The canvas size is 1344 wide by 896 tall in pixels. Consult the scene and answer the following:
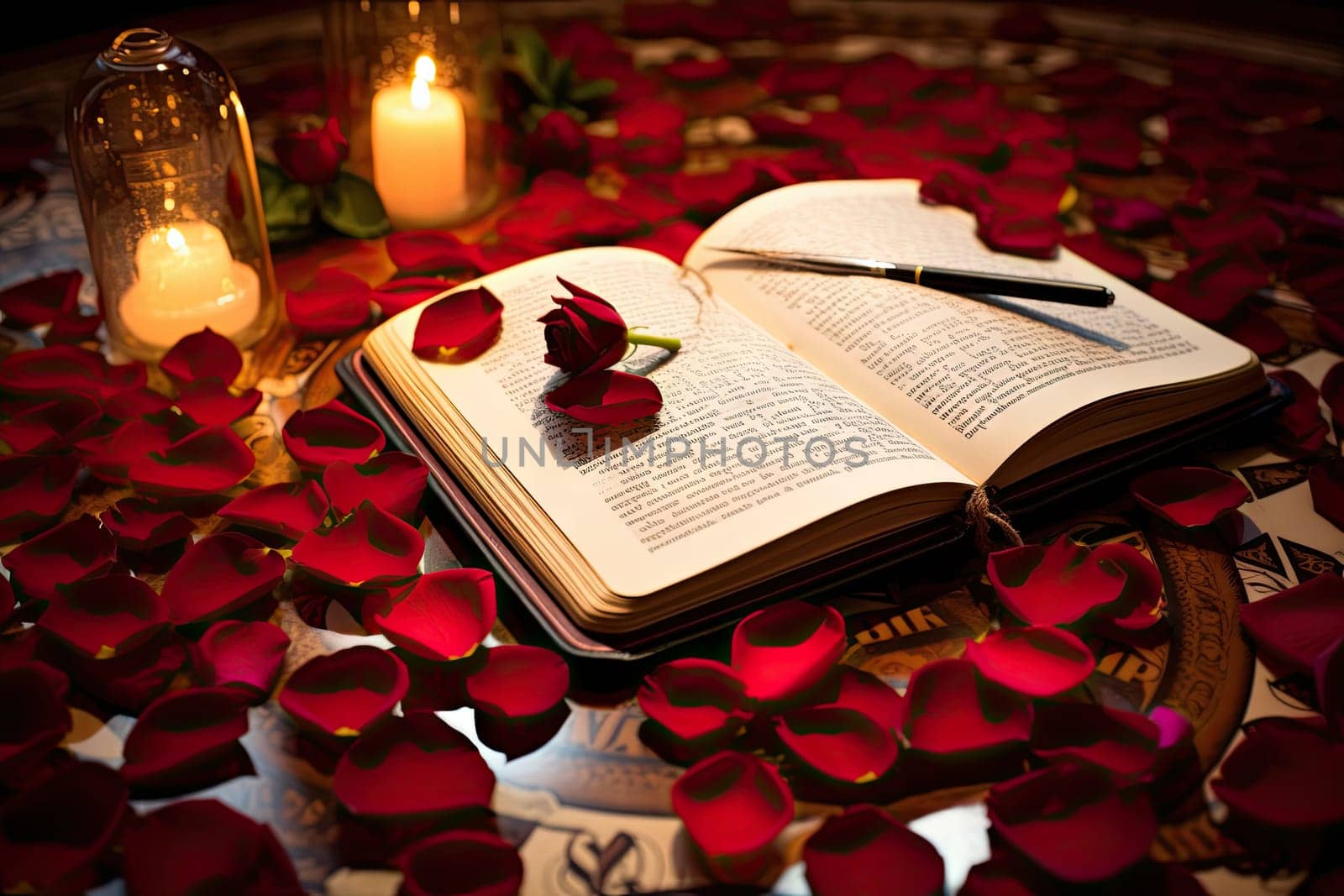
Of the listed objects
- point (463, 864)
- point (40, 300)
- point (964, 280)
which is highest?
point (964, 280)

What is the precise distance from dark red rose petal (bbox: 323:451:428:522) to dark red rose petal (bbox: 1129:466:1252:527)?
0.66 m

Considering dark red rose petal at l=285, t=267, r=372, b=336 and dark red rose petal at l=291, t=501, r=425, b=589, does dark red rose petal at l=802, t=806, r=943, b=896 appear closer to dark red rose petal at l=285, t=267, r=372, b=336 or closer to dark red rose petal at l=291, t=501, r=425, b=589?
dark red rose petal at l=291, t=501, r=425, b=589

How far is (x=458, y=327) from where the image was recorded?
104cm

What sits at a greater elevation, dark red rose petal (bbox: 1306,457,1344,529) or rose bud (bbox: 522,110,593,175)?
rose bud (bbox: 522,110,593,175)

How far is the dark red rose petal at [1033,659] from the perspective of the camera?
0.79m

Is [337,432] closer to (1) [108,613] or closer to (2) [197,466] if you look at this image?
(2) [197,466]

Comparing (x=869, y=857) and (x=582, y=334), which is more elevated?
(x=582, y=334)

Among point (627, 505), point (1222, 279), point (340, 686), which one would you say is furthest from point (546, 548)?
point (1222, 279)

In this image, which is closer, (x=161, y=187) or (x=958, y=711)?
(x=958, y=711)

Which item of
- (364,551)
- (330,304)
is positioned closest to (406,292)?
(330,304)

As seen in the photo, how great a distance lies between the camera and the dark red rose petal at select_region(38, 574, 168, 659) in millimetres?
801

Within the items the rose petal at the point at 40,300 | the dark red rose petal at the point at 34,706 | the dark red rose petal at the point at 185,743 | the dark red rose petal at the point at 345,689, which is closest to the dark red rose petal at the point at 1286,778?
the dark red rose petal at the point at 345,689

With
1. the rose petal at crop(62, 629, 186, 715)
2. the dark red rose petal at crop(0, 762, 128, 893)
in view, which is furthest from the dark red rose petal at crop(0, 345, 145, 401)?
the dark red rose petal at crop(0, 762, 128, 893)

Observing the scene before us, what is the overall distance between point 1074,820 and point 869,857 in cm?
14
